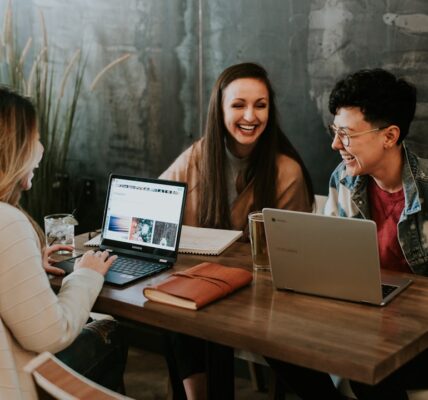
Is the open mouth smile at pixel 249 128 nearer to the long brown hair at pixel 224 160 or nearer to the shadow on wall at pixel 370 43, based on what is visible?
the long brown hair at pixel 224 160

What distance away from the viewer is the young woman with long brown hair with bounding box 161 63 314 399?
110 inches

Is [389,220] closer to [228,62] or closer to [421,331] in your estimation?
[421,331]

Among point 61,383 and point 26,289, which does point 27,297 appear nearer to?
point 26,289

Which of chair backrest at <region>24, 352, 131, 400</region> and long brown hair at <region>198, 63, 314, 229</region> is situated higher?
long brown hair at <region>198, 63, 314, 229</region>

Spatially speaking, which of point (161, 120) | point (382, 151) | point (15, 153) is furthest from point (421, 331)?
point (161, 120)

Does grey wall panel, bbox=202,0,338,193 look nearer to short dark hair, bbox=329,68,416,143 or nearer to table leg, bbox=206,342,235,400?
short dark hair, bbox=329,68,416,143

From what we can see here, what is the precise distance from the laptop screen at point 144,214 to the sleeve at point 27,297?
0.57 metres

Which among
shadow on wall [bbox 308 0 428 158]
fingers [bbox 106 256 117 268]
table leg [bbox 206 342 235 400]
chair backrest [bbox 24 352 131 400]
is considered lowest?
table leg [bbox 206 342 235 400]

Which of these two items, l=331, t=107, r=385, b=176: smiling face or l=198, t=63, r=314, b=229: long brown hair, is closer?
l=331, t=107, r=385, b=176: smiling face

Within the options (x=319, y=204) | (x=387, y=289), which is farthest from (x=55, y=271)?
(x=319, y=204)

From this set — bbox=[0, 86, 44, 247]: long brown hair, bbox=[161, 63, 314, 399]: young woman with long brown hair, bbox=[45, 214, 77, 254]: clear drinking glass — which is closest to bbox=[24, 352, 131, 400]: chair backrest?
bbox=[0, 86, 44, 247]: long brown hair

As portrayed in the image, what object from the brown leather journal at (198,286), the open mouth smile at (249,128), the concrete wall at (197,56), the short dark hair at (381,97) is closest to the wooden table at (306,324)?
the brown leather journal at (198,286)

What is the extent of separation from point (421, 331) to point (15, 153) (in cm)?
100

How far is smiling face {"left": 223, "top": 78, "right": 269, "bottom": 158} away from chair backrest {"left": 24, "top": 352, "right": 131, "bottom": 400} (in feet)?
4.59
